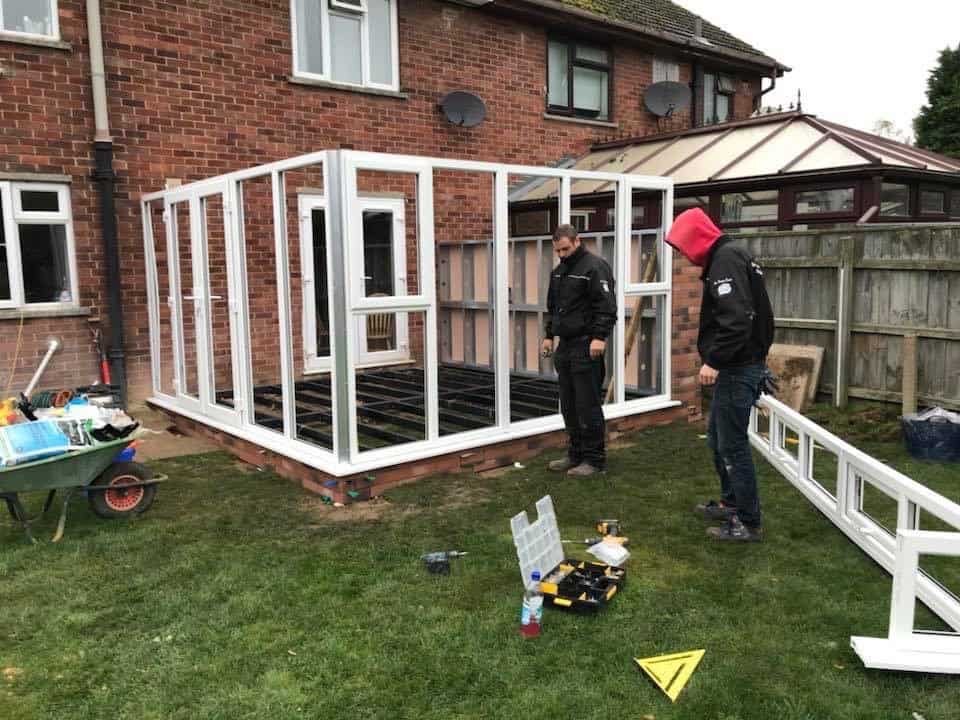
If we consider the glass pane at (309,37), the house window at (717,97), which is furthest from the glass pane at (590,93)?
the glass pane at (309,37)

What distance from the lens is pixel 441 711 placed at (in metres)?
3.05

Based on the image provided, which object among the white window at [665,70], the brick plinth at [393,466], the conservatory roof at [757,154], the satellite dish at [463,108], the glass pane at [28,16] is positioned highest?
the white window at [665,70]

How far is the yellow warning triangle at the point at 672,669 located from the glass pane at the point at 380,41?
882cm

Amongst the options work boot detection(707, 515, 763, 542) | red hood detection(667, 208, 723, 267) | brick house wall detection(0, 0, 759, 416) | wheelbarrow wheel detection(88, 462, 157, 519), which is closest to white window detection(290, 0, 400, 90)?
brick house wall detection(0, 0, 759, 416)

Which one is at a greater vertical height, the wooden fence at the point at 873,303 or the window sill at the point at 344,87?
the window sill at the point at 344,87

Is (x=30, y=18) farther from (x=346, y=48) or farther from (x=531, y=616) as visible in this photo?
(x=531, y=616)

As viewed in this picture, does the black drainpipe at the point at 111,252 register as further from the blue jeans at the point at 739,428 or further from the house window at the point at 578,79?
the house window at the point at 578,79

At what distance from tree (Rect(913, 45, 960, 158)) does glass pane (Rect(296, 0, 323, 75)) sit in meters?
20.3

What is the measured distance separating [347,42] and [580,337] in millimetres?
6048

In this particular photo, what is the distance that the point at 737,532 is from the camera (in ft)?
15.7

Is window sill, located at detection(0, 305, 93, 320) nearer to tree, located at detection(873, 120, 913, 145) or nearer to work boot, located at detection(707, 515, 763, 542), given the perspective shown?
work boot, located at detection(707, 515, 763, 542)

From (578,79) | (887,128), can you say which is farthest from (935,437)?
(887,128)

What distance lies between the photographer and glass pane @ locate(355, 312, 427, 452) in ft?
23.6

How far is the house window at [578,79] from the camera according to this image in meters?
12.7
